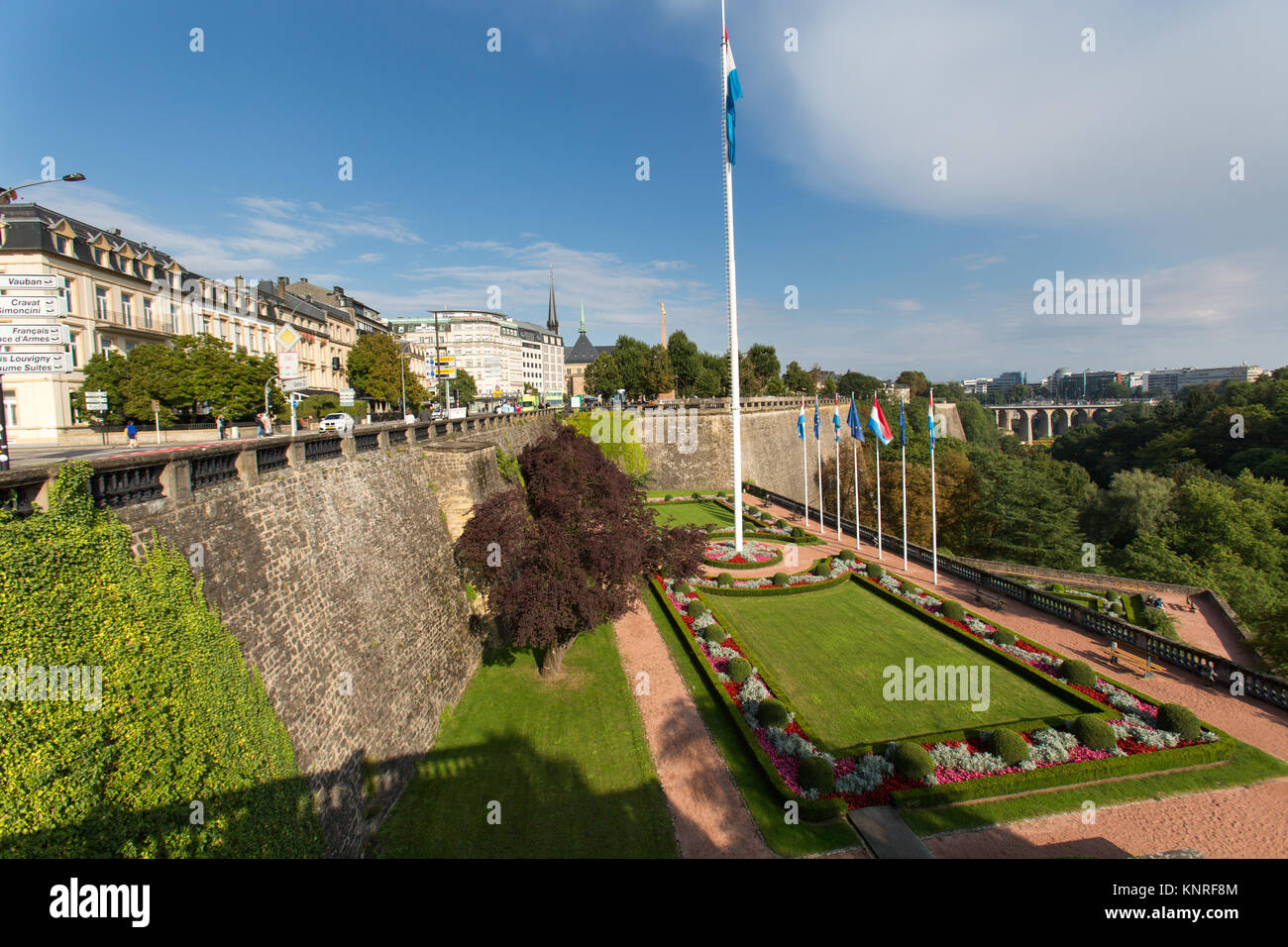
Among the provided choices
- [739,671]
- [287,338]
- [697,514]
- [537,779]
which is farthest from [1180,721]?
[697,514]

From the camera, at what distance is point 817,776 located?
11.8 metres

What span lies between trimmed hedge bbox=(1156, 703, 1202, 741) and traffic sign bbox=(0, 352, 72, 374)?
2119cm

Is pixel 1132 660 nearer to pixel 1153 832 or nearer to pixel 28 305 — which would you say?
pixel 1153 832

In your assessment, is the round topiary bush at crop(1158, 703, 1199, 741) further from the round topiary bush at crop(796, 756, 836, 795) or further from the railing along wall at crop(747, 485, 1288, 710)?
the round topiary bush at crop(796, 756, 836, 795)

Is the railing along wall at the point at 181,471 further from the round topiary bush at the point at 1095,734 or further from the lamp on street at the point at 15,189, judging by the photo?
the round topiary bush at the point at 1095,734

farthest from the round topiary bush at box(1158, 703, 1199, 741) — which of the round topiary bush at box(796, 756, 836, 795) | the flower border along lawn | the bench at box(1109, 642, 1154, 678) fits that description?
the flower border along lawn

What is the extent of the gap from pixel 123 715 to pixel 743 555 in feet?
84.1

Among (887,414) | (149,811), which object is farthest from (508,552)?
(887,414)

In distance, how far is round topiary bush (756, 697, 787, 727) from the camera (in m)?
14.0

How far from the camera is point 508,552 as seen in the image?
51.0ft
